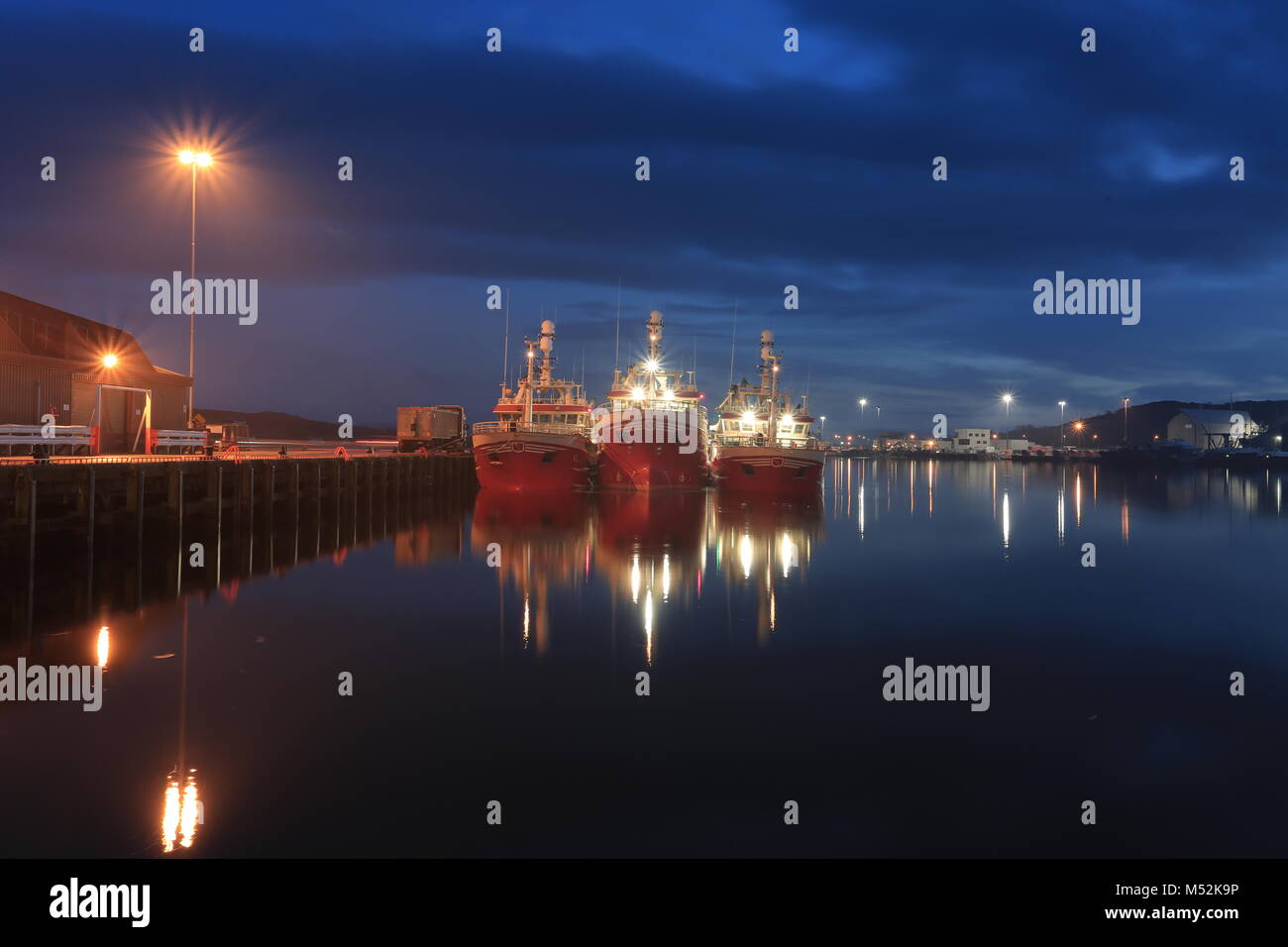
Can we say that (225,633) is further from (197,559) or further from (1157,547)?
(1157,547)

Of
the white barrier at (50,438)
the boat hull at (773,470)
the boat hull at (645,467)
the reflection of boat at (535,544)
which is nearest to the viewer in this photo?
the reflection of boat at (535,544)

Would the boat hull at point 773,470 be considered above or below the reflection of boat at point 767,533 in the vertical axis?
above

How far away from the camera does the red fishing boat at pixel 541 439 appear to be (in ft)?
189

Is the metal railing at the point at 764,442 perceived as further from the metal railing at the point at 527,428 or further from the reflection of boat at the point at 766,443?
the metal railing at the point at 527,428

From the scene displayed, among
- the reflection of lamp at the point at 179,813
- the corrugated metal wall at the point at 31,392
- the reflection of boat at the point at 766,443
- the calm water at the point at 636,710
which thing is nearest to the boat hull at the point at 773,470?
the reflection of boat at the point at 766,443

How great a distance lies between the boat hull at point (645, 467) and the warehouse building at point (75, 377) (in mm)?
27002

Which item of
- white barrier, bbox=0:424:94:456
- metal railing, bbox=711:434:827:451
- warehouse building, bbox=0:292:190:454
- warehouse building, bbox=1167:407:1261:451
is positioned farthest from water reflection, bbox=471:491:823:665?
warehouse building, bbox=1167:407:1261:451

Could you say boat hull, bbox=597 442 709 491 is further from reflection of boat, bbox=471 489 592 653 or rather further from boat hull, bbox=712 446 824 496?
reflection of boat, bbox=471 489 592 653

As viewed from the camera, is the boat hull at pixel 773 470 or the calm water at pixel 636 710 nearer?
the calm water at pixel 636 710

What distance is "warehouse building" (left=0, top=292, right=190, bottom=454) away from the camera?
1382 inches

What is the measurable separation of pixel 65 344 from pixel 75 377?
3.27 meters

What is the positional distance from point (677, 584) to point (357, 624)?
9.09 meters

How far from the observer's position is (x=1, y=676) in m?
13.5

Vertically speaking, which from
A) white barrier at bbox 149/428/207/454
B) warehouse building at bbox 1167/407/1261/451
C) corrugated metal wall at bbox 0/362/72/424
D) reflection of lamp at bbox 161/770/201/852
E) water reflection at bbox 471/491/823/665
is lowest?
reflection of lamp at bbox 161/770/201/852
